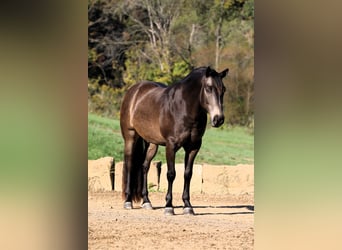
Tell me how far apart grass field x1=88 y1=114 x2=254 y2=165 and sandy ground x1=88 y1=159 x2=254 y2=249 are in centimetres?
179

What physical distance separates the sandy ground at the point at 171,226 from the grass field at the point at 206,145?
179 cm

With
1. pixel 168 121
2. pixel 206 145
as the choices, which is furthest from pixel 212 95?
pixel 206 145

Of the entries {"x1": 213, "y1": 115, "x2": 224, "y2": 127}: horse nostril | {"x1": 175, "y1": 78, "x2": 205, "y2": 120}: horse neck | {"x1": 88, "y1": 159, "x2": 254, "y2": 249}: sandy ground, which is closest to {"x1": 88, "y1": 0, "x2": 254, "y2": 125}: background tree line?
{"x1": 88, "y1": 159, "x2": 254, "y2": 249}: sandy ground

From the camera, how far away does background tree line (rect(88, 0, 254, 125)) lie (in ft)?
29.5

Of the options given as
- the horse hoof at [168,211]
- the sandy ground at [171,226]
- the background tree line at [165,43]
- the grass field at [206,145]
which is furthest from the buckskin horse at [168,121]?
the background tree line at [165,43]

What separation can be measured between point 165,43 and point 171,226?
5.20m

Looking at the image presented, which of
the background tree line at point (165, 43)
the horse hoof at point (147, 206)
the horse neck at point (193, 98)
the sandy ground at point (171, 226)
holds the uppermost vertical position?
the background tree line at point (165, 43)

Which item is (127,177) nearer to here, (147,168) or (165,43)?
(147,168)

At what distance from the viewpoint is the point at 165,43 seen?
369 inches

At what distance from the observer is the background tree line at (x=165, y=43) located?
8.98 meters

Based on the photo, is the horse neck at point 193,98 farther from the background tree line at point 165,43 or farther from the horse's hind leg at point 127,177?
the background tree line at point 165,43
